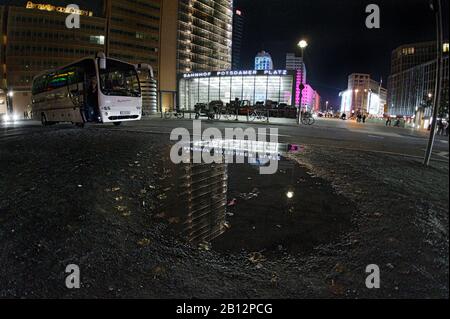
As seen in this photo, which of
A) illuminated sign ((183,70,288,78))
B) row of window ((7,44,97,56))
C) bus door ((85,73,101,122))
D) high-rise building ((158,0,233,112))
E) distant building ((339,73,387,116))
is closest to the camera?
distant building ((339,73,387,116))

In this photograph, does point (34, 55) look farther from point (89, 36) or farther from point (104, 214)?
point (104, 214)

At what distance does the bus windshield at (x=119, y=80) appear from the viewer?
50.9 feet

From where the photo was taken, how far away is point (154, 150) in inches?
376

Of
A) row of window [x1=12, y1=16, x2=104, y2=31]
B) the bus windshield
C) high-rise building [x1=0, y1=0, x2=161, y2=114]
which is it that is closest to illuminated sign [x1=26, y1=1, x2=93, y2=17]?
high-rise building [x1=0, y1=0, x2=161, y2=114]

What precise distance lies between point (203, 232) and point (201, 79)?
7392 centimetres

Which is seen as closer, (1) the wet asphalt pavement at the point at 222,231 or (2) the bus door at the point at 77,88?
(1) the wet asphalt pavement at the point at 222,231

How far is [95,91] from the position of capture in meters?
15.3

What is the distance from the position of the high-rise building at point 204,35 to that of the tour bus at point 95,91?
95.6 meters

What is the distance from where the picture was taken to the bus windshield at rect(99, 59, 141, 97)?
15.5 meters

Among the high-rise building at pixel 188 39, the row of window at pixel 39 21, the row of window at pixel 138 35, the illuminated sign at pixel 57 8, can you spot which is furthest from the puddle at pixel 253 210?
the illuminated sign at pixel 57 8

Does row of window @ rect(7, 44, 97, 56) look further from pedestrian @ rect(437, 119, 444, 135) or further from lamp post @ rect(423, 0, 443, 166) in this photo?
pedestrian @ rect(437, 119, 444, 135)

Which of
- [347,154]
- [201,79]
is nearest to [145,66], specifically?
[347,154]

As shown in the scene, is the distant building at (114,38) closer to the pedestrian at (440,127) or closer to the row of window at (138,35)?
the row of window at (138,35)

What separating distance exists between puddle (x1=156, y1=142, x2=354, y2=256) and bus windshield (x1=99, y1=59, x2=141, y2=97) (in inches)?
409
